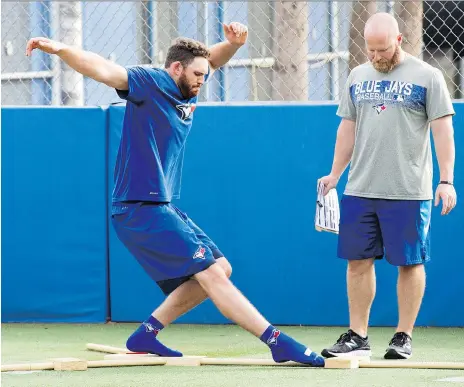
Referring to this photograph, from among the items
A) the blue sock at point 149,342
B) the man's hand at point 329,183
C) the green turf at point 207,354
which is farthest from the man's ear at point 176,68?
the green turf at point 207,354

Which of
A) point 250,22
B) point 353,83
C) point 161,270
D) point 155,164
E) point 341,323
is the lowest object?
point 341,323

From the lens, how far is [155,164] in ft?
19.0

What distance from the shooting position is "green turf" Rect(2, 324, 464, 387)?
539cm

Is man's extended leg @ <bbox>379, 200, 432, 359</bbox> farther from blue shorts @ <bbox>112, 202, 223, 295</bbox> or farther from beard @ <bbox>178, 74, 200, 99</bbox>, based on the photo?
beard @ <bbox>178, 74, 200, 99</bbox>

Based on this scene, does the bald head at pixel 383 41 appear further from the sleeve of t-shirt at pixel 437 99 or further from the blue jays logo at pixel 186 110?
the blue jays logo at pixel 186 110

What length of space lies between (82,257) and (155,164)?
8.58ft

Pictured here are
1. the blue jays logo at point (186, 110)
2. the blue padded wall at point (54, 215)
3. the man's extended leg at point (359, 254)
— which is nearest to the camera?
the blue jays logo at point (186, 110)

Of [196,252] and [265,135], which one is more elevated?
[265,135]

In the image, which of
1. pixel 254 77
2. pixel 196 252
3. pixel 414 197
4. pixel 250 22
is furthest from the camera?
pixel 250 22

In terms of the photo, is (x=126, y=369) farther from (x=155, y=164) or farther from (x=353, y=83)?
(x=353, y=83)

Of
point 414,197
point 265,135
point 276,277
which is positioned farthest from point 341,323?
point 414,197

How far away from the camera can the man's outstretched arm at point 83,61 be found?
5164 millimetres

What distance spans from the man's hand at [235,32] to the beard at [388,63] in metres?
0.74

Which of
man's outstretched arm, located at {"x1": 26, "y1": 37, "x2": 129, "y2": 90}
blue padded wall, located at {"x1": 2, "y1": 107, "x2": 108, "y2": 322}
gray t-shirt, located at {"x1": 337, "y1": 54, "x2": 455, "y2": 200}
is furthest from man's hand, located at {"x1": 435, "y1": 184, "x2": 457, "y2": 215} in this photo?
blue padded wall, located at {"x1": 2, "y1": 107, "x2": 108, "y2": 322}
